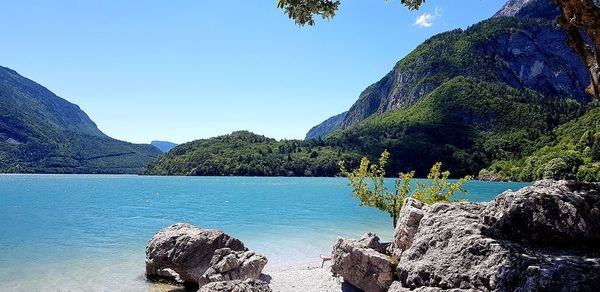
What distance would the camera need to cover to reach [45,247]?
31.5 metres

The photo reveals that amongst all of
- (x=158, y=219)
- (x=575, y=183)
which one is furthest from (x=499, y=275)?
(x=158, y=219)

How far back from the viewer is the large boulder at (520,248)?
611 centimetres

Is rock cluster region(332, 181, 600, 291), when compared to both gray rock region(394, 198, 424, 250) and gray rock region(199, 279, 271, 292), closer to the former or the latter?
gray rock region(199, 279, 271, 292)

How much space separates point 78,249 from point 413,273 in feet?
95.0

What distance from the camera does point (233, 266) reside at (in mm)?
16812

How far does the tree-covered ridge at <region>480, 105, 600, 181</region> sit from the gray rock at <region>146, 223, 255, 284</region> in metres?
102

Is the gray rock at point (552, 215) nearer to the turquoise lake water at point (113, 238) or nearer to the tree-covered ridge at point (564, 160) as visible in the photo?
the turquoise lake water at point (113, 238)

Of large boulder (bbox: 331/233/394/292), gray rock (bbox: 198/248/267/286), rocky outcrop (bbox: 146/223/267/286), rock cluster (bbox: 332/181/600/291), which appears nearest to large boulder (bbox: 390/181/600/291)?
rock cluster (bbox: 332/181/600/291)

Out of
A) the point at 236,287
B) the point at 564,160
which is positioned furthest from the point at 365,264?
the point at 564,160

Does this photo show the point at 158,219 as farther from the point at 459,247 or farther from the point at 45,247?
the point at 459,247

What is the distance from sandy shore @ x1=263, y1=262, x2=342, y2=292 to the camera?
16.9 metres

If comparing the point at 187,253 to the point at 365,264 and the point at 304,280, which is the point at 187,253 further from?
the point at 365,264

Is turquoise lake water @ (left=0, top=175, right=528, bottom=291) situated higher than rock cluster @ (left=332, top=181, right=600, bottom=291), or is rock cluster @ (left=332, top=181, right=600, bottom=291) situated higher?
rock cluster @ (left=332, top=181, right=600, bottom=291)

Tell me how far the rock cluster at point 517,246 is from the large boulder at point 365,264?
502 cm
